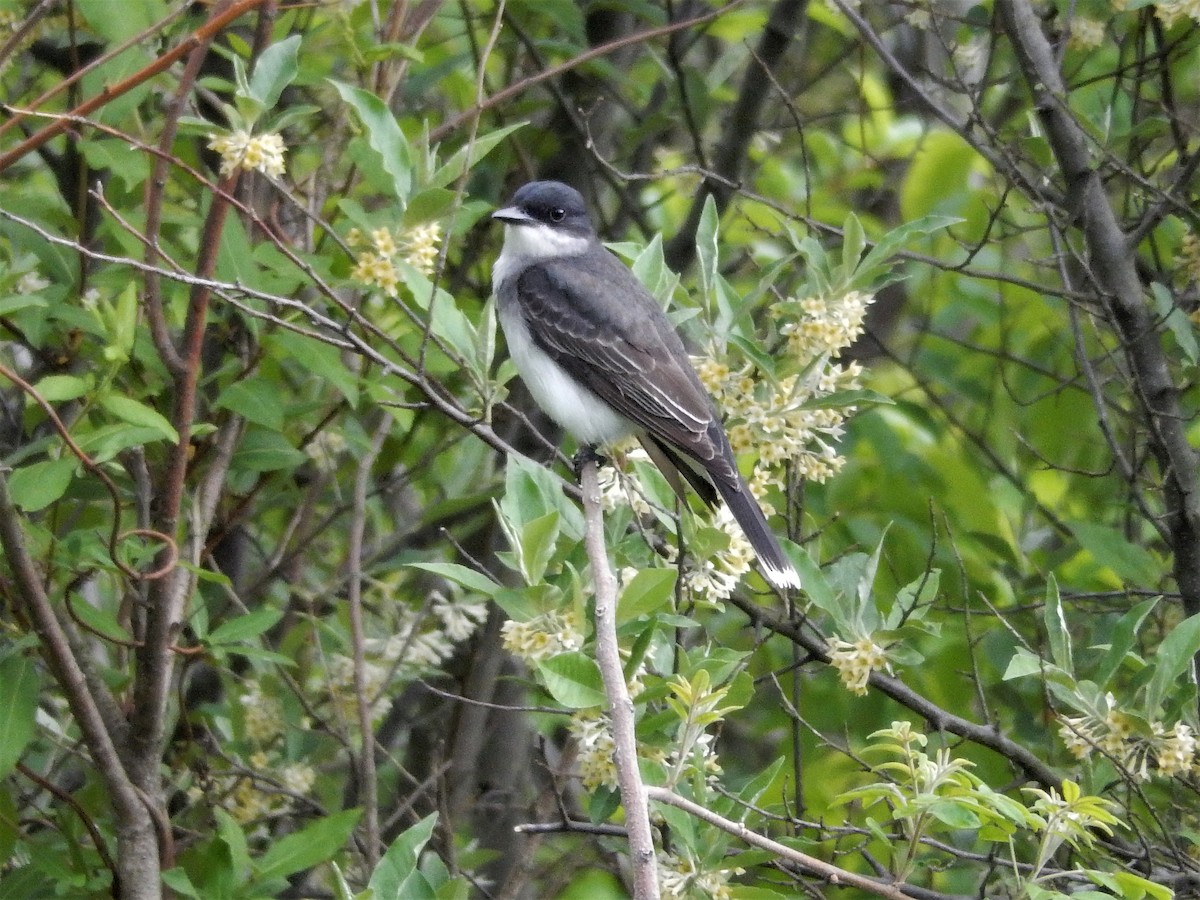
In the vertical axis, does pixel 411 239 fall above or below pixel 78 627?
above

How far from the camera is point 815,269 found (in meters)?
3.60

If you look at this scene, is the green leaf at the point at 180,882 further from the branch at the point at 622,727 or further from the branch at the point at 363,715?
the branch at the point at 622,727

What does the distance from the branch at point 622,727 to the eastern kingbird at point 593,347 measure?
1.16 metres

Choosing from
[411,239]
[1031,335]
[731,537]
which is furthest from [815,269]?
[1031,335]

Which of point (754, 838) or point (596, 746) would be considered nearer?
point (754, 838)

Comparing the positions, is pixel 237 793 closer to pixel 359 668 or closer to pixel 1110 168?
pixel 359 668

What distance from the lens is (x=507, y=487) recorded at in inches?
124

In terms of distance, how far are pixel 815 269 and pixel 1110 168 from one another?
1.32m

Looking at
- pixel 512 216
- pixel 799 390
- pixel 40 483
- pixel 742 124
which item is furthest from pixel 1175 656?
pixel 742 124

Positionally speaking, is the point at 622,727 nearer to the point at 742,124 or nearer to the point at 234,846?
the point at 234,846

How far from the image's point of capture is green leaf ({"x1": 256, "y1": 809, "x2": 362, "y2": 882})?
3520mm

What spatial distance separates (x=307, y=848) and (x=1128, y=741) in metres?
1.82

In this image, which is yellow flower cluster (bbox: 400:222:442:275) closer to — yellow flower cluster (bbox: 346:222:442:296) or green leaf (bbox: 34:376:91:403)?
yellow flower cluster (bbox: 346:222:442:296)

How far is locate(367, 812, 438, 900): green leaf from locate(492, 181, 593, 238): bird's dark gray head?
2.56 meters
